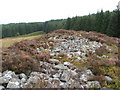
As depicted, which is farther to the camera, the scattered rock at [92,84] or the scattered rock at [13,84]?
the scattered rock at [92,84]

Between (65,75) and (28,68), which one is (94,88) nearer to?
(65,75)

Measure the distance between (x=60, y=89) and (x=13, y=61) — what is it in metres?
3.00

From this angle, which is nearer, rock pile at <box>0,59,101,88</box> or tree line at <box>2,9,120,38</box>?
rock pile at <box>0,59,101,88</box>

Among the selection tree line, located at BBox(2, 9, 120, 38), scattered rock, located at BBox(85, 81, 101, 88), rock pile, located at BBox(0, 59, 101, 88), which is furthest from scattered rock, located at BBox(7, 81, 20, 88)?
tree line, located at BBox(2, 9, 120, 38)

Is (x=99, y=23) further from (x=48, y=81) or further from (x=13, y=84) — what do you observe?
(x=13, y=84)

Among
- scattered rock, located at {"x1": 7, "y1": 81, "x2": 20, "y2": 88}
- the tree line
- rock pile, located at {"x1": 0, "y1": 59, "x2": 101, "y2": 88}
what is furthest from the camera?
the tree line

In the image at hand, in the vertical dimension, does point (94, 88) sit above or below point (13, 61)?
below

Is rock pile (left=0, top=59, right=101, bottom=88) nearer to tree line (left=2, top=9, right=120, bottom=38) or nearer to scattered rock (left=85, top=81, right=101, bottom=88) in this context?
scattered rock (left=85, top=81, right=101, bottom=88)

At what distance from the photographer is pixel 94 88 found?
4488 mm

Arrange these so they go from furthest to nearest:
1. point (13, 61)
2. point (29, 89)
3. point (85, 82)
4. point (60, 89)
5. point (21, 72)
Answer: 1. point (13, 61)
2. point (21, 72)
3. point (85, 82)
4. point (60, 89)
5. point (29, 89)

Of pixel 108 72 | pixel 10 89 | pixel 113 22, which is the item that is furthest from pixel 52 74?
pixel 113 22

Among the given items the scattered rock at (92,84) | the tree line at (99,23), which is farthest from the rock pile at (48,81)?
the tree line at (99,23)

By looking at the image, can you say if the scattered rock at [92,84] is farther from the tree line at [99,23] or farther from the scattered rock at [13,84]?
the tree line at [99,23]

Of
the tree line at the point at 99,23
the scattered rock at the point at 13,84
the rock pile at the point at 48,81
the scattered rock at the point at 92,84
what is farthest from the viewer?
the tree line at the point at 99,23
